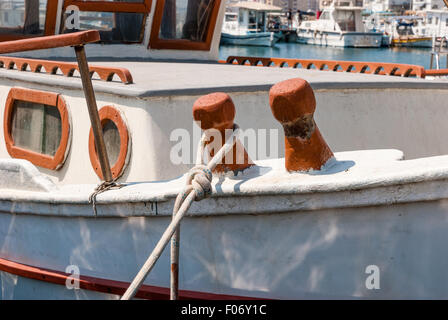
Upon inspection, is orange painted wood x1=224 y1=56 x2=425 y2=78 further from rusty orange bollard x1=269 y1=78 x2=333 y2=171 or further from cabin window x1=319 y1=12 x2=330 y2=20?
cabin window x1=319 y1=12 x2=330 y2=20

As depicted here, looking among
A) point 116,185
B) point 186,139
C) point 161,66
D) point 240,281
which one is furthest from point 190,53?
point 240,281

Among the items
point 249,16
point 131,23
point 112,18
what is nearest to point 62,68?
point 112,18

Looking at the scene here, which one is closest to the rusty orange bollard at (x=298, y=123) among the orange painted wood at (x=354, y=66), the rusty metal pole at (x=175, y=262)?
the rusty metal pole at (x=175, y=262)

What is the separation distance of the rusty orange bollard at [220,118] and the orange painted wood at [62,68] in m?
1.46

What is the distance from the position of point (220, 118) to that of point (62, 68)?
7.67 feet

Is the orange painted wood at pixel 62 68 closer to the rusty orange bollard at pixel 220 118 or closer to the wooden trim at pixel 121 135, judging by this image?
the wooden trim at pixel 121 135

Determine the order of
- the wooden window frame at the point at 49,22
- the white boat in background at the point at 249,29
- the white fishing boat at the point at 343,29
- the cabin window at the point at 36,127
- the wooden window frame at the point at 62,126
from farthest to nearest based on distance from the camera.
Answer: the white boat in background at the point at 249,29
the white fishing boat at the point at 343,29
the wooden window frame at the point at 49,22
the cabin window at the point at 36,127
the wooden window frame at the point at 62,126

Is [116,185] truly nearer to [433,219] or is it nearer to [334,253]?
[334,253]

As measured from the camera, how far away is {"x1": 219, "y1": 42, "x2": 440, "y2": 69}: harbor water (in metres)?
58.6

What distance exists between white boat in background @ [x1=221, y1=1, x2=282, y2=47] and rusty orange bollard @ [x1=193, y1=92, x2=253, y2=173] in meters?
67.9

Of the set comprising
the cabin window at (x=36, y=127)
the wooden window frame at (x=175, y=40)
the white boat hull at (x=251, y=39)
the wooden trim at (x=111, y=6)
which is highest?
the wooden trim at (x=111, y=6)

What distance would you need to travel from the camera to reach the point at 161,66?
22.9ft

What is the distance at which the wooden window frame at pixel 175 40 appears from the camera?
751 cm

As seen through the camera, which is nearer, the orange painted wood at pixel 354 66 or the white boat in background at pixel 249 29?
the orange painted wood at pixel 354 66
